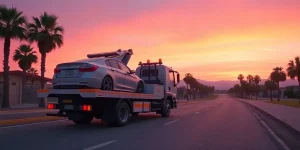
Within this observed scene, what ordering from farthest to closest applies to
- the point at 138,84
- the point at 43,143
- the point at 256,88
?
the point at 256,88, the point at 138,84, the point at 43,143

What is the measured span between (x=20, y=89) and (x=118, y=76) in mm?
33457

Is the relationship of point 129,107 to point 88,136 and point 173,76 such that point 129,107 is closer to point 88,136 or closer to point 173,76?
point 88,136

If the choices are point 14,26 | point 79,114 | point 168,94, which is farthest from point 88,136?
point 14,26

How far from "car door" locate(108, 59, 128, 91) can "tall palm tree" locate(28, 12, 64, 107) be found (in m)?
23.4

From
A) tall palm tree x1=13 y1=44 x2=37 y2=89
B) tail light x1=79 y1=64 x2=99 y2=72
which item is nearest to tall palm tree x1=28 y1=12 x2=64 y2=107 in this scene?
tall palm tree x1=13 y1=44 x2=37 y2=89

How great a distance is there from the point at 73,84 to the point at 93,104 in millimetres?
1198

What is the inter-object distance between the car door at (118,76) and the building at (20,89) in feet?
102

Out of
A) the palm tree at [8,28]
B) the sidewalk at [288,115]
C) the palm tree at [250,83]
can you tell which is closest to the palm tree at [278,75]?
the palm tree at [250,83]

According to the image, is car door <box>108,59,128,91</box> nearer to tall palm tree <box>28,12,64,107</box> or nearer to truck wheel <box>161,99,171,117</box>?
truck wheel <box>161,99,171,117</box>

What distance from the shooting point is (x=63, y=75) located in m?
12.2

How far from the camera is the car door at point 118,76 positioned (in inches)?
517

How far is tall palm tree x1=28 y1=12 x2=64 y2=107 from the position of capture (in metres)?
34.9

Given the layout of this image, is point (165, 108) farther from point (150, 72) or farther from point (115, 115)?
point (115, 115)

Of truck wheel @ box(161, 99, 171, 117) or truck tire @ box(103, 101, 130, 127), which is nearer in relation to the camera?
truck tire @ box(103, 101, 130, 127)
